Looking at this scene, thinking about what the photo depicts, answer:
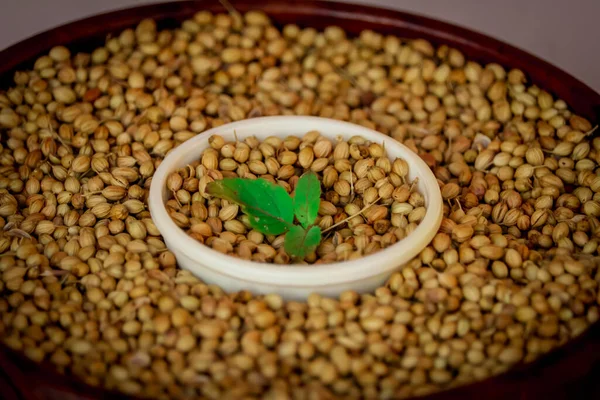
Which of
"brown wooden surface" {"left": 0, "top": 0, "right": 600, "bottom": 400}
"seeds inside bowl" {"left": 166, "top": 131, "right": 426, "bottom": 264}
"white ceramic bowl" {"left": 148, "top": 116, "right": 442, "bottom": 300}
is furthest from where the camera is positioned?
"brown wooden surface" {"left": 0, "top": 0, "right": 600, "bottom": 400}

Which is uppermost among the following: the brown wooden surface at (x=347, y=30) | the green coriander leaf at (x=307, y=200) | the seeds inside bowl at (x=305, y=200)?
the brown wooden surface at (x=347, y=30)

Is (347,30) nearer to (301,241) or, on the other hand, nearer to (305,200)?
(305,200)

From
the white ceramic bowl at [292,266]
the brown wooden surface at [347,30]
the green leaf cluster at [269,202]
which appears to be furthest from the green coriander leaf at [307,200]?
the brown wooden surface at [347,30]

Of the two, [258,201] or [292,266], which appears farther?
[258,201]

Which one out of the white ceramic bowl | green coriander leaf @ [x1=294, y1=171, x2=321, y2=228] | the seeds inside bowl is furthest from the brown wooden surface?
green coriander leaf @ [x1=294, y1=171, x2=321, y2=228]

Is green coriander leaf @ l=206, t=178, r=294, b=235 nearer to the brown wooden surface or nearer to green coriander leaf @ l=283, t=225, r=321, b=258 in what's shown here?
green coriander leaf @ l=283, t=225, r=321, b=258

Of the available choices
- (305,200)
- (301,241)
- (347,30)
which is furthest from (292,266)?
(347,30)

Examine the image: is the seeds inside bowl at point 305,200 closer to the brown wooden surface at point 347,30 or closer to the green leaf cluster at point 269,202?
the green leaf cluster at point 269,202
